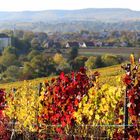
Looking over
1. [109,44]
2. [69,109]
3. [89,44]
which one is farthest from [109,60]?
[109,44]

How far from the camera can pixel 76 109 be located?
8.48 metres

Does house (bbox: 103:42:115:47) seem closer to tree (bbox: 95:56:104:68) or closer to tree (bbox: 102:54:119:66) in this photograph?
tree (bbox: 102:54:119:66)

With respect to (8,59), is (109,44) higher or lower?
lower

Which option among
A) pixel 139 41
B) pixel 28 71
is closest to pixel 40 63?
pixel 28 71

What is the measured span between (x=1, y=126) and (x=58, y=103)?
201cm

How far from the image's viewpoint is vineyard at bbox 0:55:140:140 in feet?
23.5

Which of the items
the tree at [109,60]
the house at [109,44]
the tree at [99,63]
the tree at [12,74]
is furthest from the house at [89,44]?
the tree at [12,74]

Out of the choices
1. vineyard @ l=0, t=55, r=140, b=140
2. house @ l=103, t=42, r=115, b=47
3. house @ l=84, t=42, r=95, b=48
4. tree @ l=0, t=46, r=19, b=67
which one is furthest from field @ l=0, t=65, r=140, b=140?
house @ l=103, t=42, r=115, b=47

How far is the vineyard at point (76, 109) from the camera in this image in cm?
717

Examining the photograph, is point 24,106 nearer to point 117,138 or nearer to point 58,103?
point 58,103

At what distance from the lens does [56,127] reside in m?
9.02

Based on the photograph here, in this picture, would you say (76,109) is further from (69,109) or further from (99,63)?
(99,63)

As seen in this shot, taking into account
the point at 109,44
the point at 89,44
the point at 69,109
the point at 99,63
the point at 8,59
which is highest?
the point at 69,109

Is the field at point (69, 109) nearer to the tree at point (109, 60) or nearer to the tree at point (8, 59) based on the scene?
the tree at point (109, 60)
